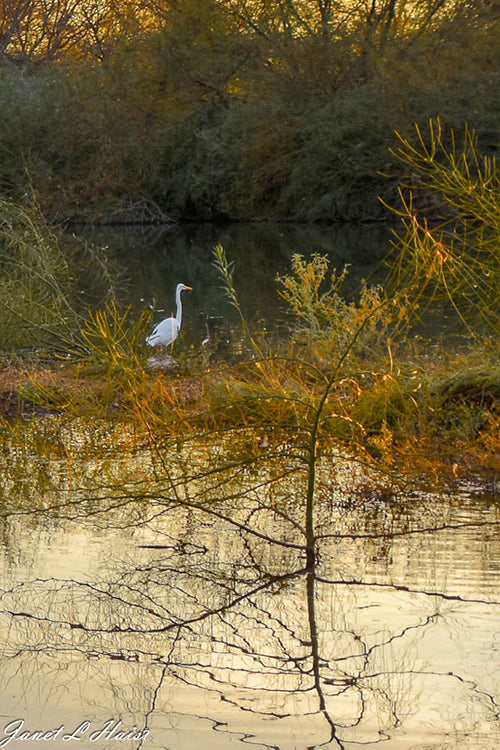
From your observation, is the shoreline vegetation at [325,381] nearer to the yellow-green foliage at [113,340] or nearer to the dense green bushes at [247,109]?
the yellow-green foliage at [113,340]

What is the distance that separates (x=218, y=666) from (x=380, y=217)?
101 feet

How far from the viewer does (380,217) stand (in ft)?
112

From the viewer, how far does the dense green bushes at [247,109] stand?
32.2 meters

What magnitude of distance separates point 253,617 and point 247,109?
1278 inches

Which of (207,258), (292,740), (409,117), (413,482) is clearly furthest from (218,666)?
(409,117)

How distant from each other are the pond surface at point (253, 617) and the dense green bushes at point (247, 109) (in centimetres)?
2582

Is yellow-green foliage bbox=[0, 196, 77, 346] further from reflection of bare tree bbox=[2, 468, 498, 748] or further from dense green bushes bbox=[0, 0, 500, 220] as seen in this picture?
dense green bushes bbox=[0, 0, 500, 220]

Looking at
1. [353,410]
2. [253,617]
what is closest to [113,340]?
[353,410]

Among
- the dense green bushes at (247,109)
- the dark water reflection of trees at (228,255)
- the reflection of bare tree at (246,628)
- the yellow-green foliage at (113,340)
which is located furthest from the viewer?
the dense green bushes at (247,109)

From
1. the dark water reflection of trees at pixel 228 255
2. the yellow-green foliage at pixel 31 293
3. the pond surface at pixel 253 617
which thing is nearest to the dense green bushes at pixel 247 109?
the dark water reflection of trees at pixel 228 255

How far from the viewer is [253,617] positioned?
178 inches

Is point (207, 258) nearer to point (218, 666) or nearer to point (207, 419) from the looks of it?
point (207, 419)

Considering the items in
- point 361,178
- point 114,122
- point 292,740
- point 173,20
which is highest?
point 173,20

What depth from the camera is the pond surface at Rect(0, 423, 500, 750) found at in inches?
143
